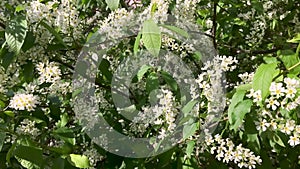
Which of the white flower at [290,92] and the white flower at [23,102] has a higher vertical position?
the white flower at [290,92]

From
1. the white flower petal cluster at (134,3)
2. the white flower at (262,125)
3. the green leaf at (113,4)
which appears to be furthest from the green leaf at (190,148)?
the white flower petal cluster at (134,3)

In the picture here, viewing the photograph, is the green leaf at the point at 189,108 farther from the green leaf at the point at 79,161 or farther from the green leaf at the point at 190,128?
the green leaf at the point at 79,161

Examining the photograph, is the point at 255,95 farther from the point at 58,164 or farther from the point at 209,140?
the point at 58,164

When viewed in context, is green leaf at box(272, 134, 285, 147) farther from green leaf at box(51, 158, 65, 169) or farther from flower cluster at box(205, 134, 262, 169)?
green leaf at box(51, 158, 65, 169)

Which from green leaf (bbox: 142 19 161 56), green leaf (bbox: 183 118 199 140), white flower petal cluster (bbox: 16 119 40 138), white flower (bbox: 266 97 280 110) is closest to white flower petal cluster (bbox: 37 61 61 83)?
white flower petal cluster (bbox: 16 119 40 138)

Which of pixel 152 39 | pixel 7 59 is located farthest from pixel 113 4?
pixel 7 59
